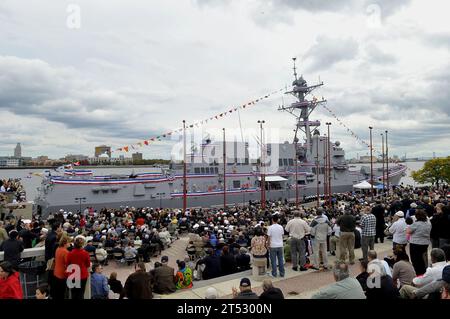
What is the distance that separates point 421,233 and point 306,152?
131 feet

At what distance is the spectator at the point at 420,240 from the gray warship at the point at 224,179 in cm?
2270

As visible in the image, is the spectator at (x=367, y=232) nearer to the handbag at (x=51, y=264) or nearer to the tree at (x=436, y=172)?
the handbag at (x=51, y=264)

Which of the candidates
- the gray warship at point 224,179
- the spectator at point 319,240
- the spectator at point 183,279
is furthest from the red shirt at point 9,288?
the gray warship at point 224,179

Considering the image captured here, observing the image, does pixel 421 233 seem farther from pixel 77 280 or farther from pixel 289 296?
pixel 77 280

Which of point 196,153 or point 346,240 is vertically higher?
point 196,153

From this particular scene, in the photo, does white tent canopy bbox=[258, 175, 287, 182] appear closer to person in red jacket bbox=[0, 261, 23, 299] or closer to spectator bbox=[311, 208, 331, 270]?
spectator bbox=[311, 208, 331, 270]

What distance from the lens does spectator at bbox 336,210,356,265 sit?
28.1ft

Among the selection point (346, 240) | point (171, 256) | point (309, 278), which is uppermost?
point (346, 240)

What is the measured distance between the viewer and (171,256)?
44.2ft
